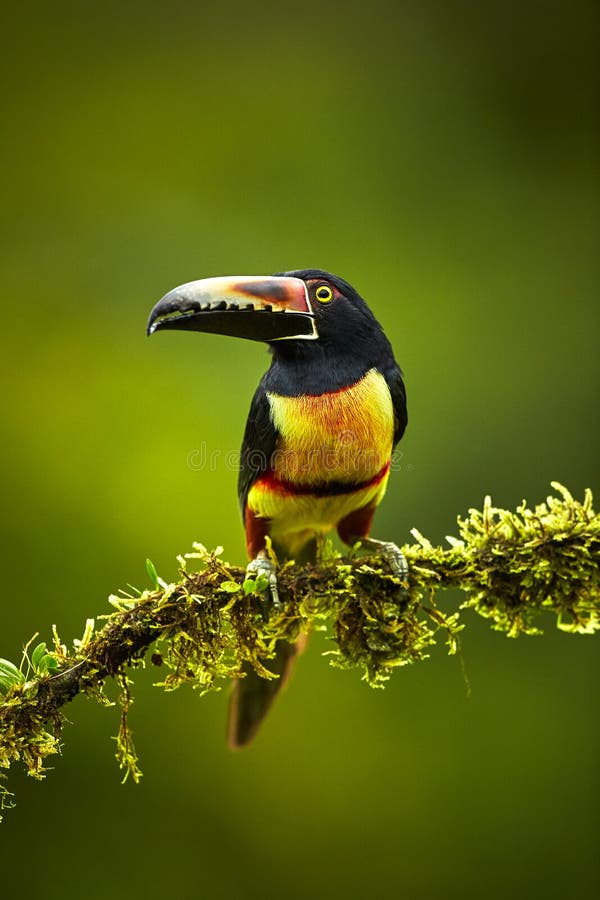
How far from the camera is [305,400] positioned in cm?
259

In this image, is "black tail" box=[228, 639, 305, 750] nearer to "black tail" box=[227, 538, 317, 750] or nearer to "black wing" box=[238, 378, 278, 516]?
"black tail" box=[227, 538, 317, 750]

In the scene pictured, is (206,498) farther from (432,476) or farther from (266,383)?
(266,383)

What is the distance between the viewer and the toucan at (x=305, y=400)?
255 centimetres

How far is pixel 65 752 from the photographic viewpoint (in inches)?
170

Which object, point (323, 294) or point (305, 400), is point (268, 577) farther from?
point (323, 294)

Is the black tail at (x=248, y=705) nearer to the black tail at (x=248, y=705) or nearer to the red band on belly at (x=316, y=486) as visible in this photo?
the black tail at (x=248, y=705)

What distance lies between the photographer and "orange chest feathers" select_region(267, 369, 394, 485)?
2.56 meters

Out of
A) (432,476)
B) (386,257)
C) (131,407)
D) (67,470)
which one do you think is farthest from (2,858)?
(386,257)

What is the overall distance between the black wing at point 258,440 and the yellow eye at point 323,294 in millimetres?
310

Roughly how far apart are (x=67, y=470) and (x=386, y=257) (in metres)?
2.10

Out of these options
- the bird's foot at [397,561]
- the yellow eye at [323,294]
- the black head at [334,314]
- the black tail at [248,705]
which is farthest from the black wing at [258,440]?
the black tail at [248,705]

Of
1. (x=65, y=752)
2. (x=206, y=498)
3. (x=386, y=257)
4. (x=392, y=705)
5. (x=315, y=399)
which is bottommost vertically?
(x=65, y=752)

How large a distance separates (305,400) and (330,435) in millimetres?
127

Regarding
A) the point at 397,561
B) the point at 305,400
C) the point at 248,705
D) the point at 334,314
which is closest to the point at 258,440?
the point at 305,400
